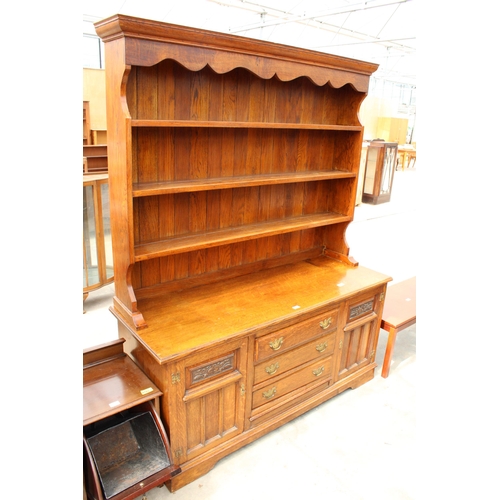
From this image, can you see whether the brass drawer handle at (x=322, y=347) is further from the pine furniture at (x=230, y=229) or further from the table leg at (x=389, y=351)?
the table leg at (x=389, y=351)

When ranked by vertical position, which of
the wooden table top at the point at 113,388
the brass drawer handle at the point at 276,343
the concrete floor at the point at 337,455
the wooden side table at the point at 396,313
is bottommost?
the concrete floor at the point at 337,455

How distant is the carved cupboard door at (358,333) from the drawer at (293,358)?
13cm

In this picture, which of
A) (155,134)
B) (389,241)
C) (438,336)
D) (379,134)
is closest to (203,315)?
(155,134)

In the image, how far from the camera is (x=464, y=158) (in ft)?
1.21

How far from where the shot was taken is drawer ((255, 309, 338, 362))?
220cm

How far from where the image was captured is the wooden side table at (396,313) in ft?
9.82

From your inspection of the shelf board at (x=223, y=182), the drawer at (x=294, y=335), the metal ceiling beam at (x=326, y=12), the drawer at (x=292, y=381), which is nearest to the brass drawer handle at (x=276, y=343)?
the drawer at (x=294, y=335)

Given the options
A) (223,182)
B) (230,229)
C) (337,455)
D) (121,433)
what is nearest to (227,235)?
(230,229)

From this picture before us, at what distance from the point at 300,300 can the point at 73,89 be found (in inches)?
80.2

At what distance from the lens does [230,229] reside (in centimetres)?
249

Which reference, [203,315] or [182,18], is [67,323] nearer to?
[203,315]

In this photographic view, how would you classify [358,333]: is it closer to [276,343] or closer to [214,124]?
[276,343]

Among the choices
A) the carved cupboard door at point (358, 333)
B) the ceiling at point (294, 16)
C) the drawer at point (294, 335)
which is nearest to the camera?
the drawer at point (294, 335)

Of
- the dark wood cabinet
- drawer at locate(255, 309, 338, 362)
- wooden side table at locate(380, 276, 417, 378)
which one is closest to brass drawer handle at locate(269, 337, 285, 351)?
drawer at locate(255, 309, 338, 362)
